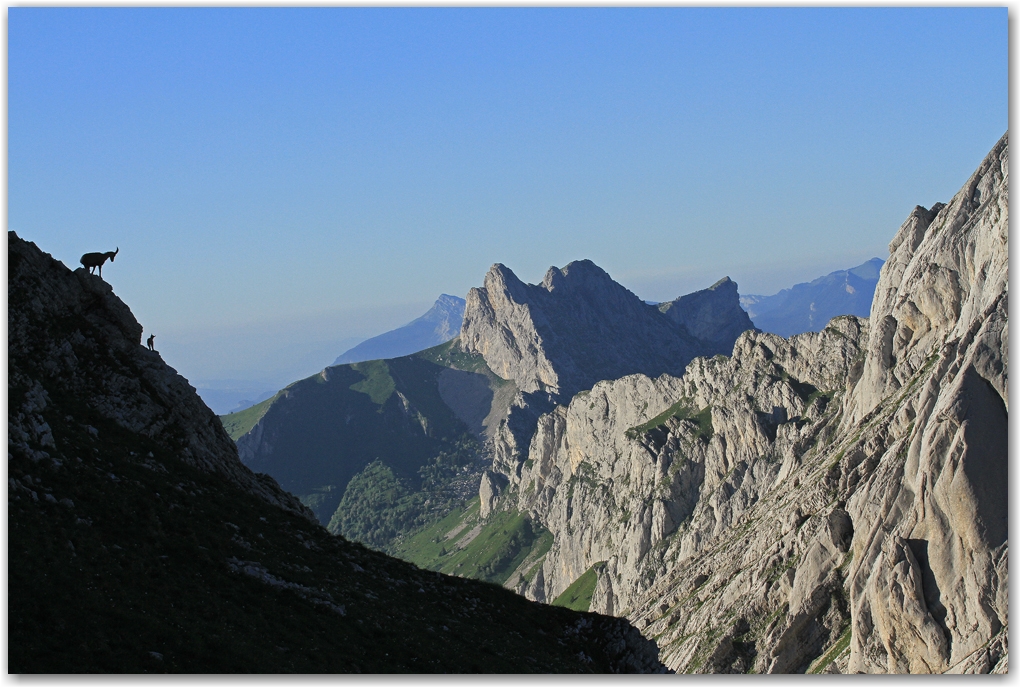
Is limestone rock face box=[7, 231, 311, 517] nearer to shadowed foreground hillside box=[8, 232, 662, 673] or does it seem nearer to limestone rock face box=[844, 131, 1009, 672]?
shadowed foreground hillside box=[8, 232, 662, 673]

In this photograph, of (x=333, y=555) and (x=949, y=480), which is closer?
(x=333, y=555)

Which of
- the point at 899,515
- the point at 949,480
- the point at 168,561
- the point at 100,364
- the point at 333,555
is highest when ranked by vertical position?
the point at 100,364

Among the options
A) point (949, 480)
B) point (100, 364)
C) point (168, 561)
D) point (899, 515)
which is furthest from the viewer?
point (899, 515)

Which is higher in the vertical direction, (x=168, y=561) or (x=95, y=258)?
(x=95, y=258)

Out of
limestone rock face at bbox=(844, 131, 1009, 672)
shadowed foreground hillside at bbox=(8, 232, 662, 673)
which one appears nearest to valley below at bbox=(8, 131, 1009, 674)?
shadowed foreground hillside at bbox=(8, 232, 662, 673)

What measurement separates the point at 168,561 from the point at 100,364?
20250 millimetres

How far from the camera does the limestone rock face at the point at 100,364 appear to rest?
49.2 m

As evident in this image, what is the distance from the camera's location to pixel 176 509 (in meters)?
42.1

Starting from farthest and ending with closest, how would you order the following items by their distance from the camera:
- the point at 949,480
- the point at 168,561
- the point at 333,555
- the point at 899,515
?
1. the point at 899,515
2. the point at 949,480
3. the point at 333,555
4. the point at 168,561

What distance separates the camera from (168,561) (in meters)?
37.0

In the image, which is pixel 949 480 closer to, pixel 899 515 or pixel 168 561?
pixel 899 515

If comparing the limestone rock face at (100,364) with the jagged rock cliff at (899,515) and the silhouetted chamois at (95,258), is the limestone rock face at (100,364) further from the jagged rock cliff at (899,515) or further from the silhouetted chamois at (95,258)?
the jagged rock cliff at (899,515)

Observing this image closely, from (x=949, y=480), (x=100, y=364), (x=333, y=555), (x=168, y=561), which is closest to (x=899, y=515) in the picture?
(x=949, y=480)

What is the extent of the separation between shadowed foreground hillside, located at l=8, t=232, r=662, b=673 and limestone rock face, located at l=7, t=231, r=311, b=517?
4.6 inches
